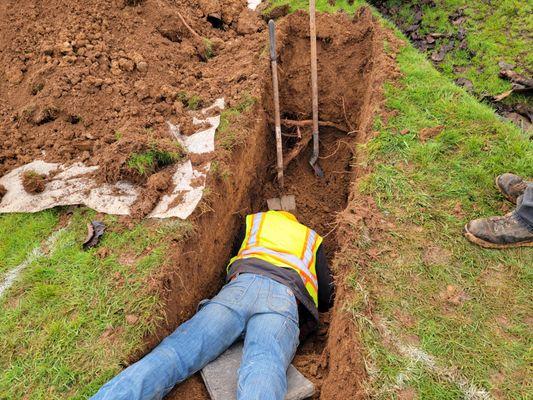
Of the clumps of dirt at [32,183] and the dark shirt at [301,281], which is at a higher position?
the clumps of dirt at [32,183]

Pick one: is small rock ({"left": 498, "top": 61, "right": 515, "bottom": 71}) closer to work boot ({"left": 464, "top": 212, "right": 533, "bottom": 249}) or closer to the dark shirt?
work boot ({"left": 464, "top": 212, "right": 533, "bottom": 249})

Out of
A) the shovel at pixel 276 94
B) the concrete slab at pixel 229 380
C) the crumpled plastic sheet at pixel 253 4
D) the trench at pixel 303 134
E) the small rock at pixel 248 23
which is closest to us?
the concrete slab at pixel 229 380

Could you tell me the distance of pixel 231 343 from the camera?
10.6ft

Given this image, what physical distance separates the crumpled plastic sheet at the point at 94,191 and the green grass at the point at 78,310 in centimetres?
16

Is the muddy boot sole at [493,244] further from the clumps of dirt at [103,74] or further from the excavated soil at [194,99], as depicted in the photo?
the clumps of dirt at [103,74]

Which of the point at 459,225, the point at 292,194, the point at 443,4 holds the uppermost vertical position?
the point at 443,4

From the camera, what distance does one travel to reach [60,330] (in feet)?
10.2

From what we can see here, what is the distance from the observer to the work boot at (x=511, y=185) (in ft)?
11.7

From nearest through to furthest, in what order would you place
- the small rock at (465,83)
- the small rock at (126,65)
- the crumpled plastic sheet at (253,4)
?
1. the small rock at (126,65)
2. the small rock at (465,83)
3. the crumpled plastic sheet at (253,4)

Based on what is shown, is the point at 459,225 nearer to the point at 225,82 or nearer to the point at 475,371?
the point at 475,371

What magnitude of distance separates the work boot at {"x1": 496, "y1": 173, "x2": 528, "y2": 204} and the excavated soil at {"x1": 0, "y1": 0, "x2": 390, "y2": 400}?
1.40m

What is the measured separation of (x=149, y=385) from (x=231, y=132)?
260cm

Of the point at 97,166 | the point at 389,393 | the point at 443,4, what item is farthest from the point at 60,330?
the point at 443,4

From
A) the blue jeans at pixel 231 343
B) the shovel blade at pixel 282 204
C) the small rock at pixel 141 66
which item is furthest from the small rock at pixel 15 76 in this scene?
the blue jeans at pixel 231 343
